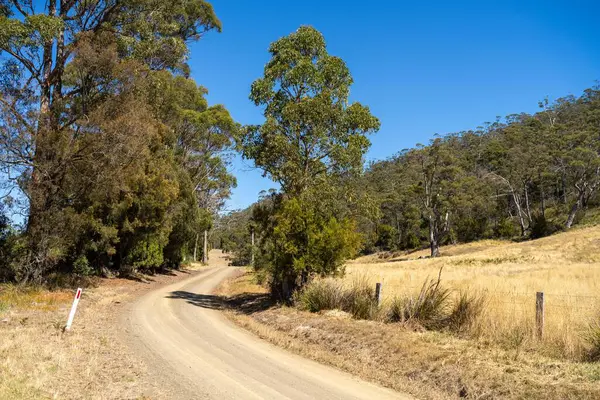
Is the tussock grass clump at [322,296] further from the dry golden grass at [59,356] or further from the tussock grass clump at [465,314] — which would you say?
the dry golden grass at [59,356]

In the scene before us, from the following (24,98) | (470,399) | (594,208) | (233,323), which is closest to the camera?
(470,399)

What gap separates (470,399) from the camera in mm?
7184

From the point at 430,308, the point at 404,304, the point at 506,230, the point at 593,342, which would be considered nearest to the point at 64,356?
the point at 404,304

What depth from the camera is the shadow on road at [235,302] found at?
18337 millimetres

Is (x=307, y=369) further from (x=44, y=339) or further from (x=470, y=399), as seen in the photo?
(x=44, y=339)

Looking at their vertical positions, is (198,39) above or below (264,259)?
above

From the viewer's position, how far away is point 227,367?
8.88 meters

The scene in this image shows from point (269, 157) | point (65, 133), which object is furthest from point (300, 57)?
point (65, 133)

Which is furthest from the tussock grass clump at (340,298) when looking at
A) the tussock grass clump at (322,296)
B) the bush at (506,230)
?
the bush at (506,230)

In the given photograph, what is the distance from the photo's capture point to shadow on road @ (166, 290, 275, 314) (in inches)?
722

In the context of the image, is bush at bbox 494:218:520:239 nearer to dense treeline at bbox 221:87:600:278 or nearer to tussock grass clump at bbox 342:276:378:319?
dense treeline at bbox 221:87:600:278

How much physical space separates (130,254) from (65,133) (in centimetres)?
1390

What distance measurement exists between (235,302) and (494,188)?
234 ft

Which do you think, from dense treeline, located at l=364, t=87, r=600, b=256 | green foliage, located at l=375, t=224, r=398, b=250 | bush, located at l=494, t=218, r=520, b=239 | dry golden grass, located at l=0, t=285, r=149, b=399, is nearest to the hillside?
dry golden grass, located at l=0, t=285, r=149, b=399
